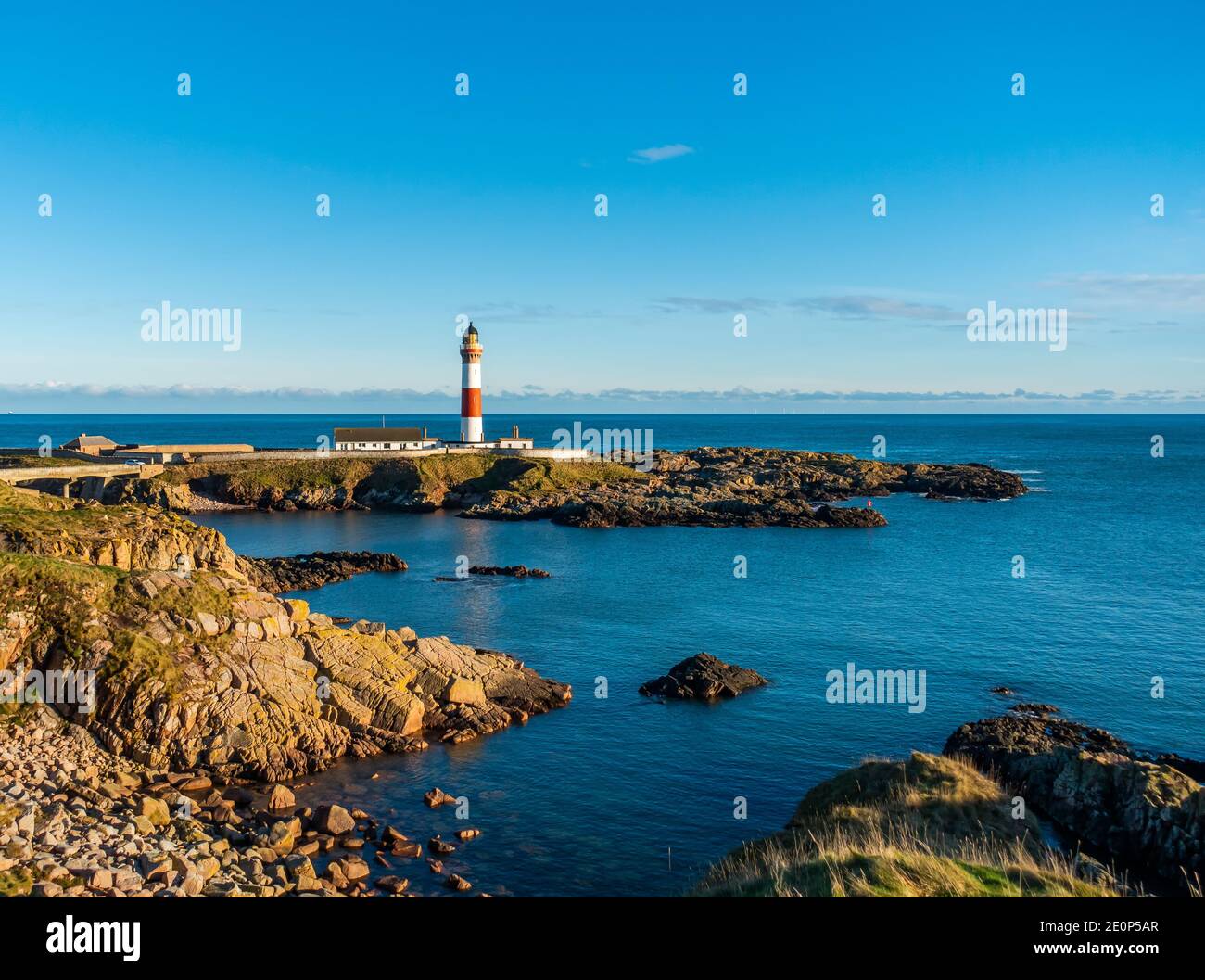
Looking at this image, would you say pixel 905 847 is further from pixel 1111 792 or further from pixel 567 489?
pixel 567 489

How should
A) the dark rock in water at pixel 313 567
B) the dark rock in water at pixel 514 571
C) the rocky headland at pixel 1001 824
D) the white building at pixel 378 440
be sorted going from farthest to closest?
1. the white building at pixel 378 440
2. the dark rock in water at pixel 514 571
3. the dark rock in water at pixel 313 567
4. the rocky headland at pixel 1001 824

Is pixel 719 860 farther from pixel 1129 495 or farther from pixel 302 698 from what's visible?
pixel 1129 495

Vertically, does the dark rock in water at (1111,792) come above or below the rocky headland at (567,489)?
below

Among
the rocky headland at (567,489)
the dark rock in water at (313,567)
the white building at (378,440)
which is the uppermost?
the white building at (378,440)

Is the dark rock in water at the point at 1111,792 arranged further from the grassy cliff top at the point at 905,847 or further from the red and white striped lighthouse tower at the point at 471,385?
the red and white striped lighthouse tower at the point at 471,385

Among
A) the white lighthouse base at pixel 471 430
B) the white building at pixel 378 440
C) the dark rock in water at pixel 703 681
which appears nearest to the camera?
the dark rock in water at pixel 703 681

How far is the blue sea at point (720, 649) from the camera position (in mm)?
24891

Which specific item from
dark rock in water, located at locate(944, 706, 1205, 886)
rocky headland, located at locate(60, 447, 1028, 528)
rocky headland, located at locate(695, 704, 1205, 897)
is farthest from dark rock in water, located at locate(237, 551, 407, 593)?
dark rock in water, located at locate(944, 706, 1205, 886)

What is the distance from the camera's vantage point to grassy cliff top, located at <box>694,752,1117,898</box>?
544 inches

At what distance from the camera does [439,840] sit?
22938 mm

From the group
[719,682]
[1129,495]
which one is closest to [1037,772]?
[719,682]

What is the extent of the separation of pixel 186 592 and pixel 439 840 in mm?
14005

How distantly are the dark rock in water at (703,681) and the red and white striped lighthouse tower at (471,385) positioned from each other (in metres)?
73.6

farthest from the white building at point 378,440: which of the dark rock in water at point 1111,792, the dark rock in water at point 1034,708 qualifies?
the dark rock in water at point 1111,792
